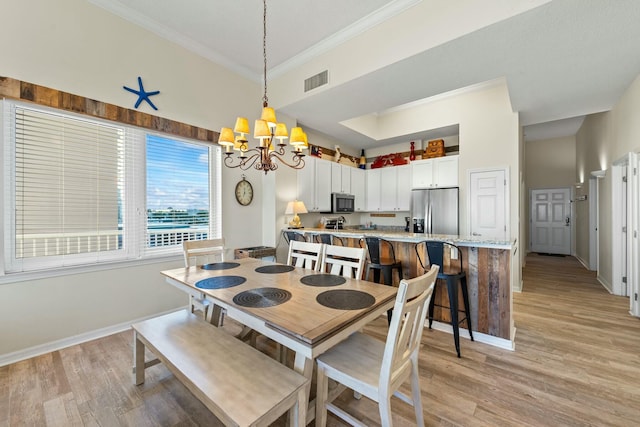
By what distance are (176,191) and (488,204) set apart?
4735mm

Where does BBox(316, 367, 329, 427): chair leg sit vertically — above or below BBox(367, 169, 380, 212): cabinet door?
below

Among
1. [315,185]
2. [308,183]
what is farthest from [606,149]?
[308,183]

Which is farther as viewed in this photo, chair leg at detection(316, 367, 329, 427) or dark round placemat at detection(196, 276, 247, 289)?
dark round placemat at detection(196, 276, 247, 289)

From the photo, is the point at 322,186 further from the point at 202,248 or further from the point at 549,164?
the point at 549,164

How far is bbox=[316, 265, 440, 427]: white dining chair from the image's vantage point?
3.90 ft

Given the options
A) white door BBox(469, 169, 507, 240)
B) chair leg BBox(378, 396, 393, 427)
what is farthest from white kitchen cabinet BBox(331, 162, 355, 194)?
chair leg BBox(378, 396, 393, 427)

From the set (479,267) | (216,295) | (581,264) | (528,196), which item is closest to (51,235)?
(216,295)

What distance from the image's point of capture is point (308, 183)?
4660 millimetres

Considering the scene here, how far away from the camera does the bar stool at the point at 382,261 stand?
2.89m

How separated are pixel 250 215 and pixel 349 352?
9.78ft

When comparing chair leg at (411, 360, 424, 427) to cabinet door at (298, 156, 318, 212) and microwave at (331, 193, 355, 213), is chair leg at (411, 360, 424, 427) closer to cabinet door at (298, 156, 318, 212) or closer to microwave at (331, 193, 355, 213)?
cabinet door at (298, 156, 318, 212)

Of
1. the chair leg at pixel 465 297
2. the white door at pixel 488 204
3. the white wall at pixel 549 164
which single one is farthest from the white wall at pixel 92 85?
the white wall at pixel 549 164

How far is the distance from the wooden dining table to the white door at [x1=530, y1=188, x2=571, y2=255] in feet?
28.0

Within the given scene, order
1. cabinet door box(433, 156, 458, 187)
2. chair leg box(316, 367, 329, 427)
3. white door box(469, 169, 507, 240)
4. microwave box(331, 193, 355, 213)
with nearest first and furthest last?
chair leg box(316, 367, 329, 427) → white door box(469, 169, 507, 240) → cabinet door box(433, 156, 458, 187) → microwave box(331, 193, 355, 213)
